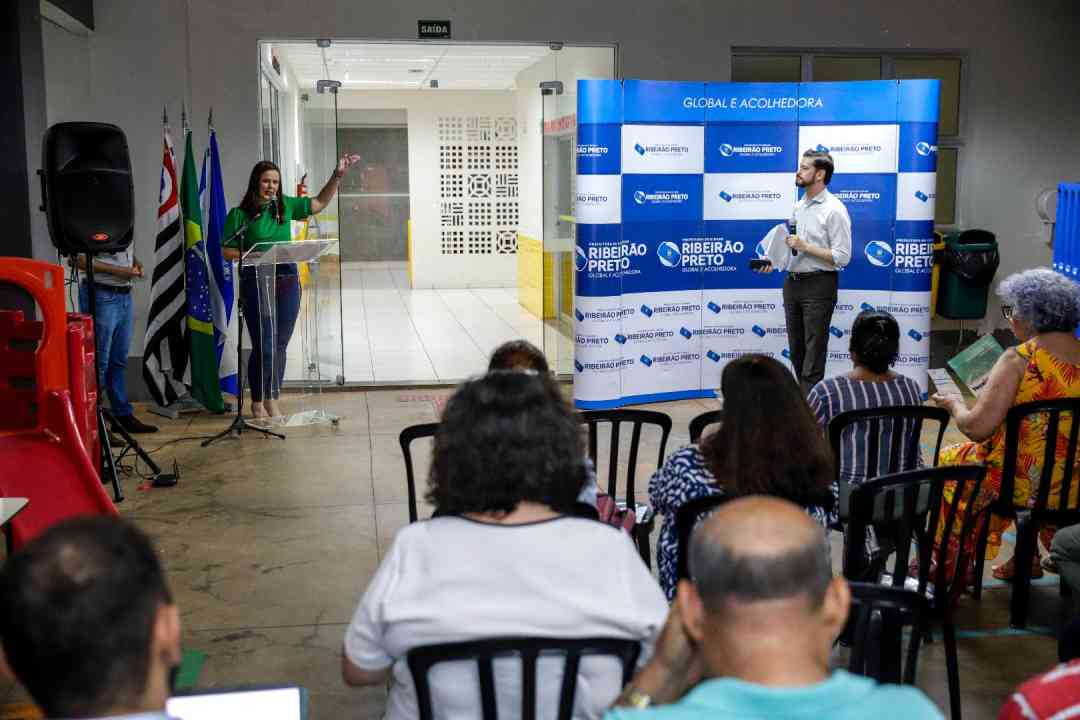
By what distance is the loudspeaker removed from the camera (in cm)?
542

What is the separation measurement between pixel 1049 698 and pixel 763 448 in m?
1.21

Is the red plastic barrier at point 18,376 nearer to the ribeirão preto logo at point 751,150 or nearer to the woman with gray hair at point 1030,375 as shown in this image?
the woman with gray hair at point 1030,375

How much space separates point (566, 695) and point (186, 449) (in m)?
5.06

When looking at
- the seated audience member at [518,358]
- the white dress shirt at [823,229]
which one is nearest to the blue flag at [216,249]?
the white dress shirt at [823,229]

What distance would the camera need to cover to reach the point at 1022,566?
3873 mm

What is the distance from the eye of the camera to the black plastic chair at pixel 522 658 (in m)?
1.89

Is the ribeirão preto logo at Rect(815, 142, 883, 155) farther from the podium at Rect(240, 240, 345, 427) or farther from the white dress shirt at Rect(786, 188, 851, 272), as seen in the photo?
the podium at Rect(240, 240, 345, 427)

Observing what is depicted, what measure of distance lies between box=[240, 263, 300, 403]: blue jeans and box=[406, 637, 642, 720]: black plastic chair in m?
5.23

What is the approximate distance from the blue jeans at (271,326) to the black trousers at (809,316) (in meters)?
3.05

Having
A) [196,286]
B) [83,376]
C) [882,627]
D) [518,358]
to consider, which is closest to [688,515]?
[882,627]

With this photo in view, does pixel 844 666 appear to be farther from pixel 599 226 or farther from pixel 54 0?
pixel 54 0

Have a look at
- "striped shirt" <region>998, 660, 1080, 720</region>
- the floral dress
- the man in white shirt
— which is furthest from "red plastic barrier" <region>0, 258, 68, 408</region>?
"striped shirt" <region>998, 660, 1080, 720</region>

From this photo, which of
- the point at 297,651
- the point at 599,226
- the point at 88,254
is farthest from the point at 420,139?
the point at 297,651

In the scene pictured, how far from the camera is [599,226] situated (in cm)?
726
